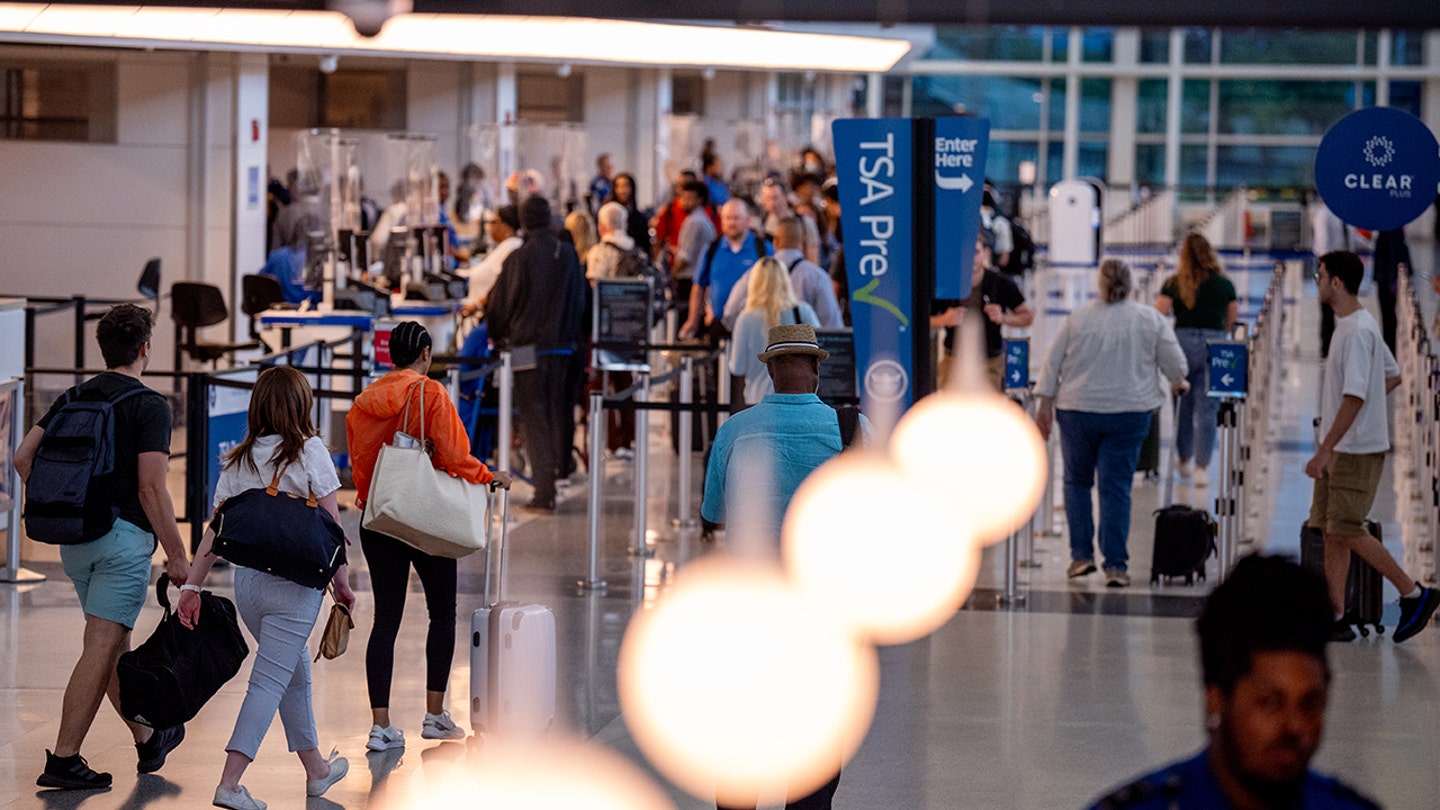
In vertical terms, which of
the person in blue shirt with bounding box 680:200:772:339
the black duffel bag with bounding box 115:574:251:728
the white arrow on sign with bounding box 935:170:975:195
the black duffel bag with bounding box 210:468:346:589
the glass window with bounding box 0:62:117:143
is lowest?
the black duffel bag with bounding box 115:574:251:728

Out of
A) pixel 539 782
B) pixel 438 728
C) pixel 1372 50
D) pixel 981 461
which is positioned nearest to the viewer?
pixel 539 782

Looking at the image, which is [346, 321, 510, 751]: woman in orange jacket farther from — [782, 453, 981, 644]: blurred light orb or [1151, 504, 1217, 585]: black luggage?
[1151, 504, 1217, 585]: black luggage

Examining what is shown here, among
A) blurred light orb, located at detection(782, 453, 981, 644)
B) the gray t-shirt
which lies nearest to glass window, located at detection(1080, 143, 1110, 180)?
the gray t-shirt

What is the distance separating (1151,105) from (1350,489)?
41296mm

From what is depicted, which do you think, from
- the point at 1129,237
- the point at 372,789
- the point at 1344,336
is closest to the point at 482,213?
the point at 1344,336

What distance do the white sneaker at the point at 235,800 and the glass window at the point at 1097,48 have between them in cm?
4389

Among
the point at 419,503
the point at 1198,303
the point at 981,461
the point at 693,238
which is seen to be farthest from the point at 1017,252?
the point at 419,503

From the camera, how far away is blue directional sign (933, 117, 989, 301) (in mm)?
7852

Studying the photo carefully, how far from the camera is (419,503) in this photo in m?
5.64

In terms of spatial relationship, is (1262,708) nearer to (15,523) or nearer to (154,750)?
(154,750)

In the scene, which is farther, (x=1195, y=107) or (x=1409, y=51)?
(x=1195, y=107)

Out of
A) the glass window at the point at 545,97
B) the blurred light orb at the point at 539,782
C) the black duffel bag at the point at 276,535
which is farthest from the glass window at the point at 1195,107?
the black duffel bag at the point at 276,535

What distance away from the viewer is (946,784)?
222 inches

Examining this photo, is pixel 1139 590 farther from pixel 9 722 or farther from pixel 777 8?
pixel 9 722
